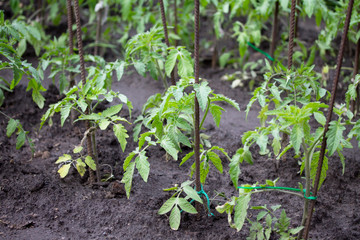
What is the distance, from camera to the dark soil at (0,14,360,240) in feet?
8.41

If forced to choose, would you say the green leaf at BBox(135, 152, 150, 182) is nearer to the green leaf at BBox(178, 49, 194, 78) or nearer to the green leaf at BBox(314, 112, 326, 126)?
the green leaf at BBox(178, 49, 194, 78)

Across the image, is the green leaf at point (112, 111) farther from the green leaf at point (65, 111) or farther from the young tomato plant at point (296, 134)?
the young tomato plant at point (296, 134)

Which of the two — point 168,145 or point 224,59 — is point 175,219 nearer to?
point 168,145

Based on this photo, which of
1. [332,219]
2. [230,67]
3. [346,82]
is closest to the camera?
[332,219]

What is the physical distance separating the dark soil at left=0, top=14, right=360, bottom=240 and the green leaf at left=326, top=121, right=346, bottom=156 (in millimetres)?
764

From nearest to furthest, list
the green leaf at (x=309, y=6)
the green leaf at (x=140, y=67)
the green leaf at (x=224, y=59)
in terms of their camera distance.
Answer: the green leaf at (x=140, y=67)
the green leaf at (x=309, y=6)
the green leaf at (x=224, y=59)

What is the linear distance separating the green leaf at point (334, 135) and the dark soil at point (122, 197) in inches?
30.1

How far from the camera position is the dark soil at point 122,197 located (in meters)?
2.56

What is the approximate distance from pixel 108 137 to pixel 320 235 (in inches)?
72.7

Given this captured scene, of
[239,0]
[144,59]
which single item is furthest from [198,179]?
[239,0]

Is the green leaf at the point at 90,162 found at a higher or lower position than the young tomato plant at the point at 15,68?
lower

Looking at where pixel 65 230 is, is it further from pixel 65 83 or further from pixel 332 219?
→ pixel 332 219

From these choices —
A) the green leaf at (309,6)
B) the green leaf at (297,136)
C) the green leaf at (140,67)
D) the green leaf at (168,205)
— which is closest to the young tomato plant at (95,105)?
the green leaf at (140,67)

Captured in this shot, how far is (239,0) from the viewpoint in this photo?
406 centimetres
